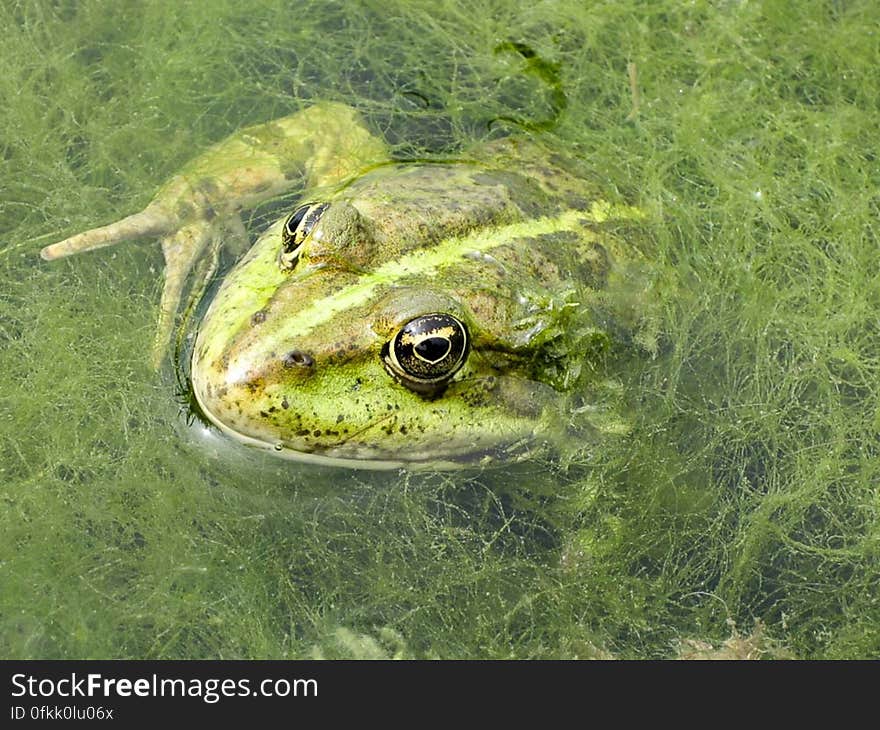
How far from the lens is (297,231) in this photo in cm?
384

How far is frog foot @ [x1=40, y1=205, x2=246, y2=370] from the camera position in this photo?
4.54 m

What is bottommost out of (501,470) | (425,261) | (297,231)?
(501,470)

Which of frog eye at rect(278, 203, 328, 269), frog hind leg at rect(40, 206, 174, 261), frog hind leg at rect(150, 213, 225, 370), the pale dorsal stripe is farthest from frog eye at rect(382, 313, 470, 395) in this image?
frog hind leg at rect(40, 206, 174, 261)

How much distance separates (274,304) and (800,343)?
272 centimetres

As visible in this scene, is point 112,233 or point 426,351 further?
point 112,233

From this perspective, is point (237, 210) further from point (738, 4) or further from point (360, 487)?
point (738, 4)

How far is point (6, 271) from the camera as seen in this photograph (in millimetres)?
4656

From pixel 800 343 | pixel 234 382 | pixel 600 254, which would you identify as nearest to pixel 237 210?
pixel 234 382

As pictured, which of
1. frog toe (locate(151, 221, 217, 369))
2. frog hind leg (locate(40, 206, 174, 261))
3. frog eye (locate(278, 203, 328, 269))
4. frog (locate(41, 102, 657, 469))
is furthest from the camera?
frog hind leg (locate(40, 206, 174, 261))

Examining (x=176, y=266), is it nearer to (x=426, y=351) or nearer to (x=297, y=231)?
(x=297, y=231)

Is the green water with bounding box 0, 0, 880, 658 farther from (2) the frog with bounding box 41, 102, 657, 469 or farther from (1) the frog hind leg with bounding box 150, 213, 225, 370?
(2) the frog with bounding box 41, 102, 657, 469

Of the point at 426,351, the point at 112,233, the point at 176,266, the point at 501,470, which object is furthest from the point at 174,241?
the point at 501,470

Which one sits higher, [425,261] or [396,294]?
[425,261]

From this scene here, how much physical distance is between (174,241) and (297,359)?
1443 mm
